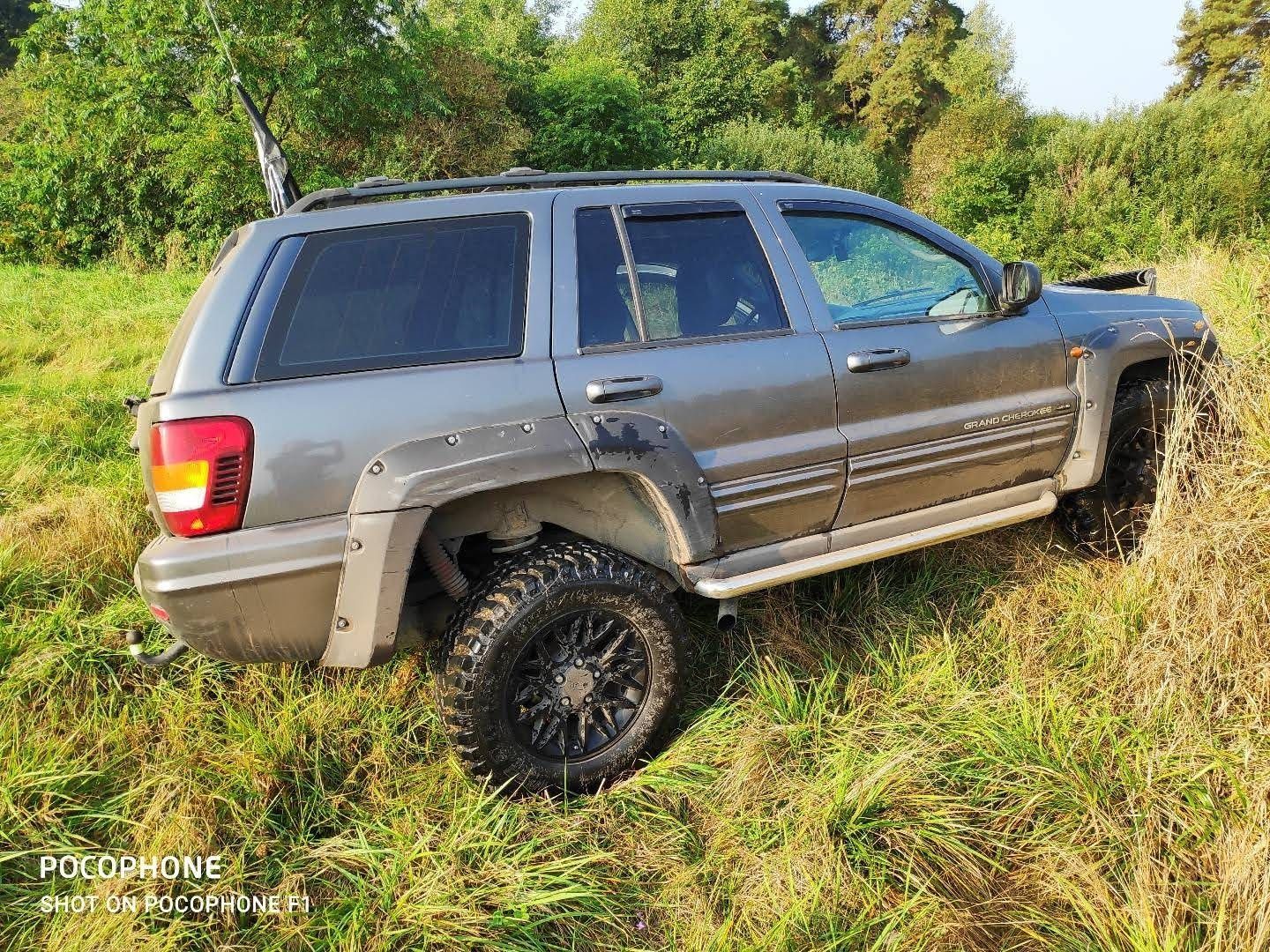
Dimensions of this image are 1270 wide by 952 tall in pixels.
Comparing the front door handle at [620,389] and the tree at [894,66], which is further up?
the tree at [894,66]

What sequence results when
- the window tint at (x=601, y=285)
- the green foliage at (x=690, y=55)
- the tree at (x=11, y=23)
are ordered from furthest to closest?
1. the green foliage at (x=690, y=55)
2. the tree at (x=11, y=23)
3. the window tint at (x=601, y=285)

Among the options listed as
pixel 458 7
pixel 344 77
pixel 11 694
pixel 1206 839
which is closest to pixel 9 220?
pixel 344 77

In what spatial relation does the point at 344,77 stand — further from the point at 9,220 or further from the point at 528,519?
the point at 528,519

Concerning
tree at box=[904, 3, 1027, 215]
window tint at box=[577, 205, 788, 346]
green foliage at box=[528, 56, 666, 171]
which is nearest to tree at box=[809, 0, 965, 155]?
tree at box=[904, 3, 1027, 215]

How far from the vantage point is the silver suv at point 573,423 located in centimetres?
214

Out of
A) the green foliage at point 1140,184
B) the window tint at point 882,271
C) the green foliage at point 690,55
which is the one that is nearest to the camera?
the window tint at point 882,271

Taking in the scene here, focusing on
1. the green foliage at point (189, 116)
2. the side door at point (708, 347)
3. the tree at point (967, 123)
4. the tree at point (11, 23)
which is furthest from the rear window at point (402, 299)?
the tree at point (11, 23)

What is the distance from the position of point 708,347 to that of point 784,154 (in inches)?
839

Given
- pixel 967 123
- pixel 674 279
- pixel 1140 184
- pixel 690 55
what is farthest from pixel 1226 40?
pixel 674 279

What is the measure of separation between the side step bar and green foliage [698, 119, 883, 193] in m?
19.1

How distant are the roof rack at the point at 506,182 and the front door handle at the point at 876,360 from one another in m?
0.82

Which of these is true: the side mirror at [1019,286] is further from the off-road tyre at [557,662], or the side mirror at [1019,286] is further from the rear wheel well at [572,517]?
the off-road tyre at [557,662]

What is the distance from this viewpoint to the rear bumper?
81.8 inches

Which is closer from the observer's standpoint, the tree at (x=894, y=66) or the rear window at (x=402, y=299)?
the rear window at (x=402, y=299)
